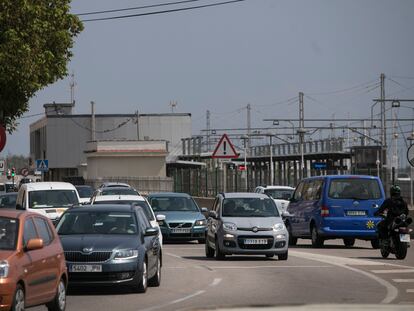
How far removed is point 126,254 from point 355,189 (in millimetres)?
14877

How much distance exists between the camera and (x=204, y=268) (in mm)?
23609

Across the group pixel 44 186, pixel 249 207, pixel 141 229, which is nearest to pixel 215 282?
pixel 141 229

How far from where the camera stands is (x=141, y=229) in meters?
18.7

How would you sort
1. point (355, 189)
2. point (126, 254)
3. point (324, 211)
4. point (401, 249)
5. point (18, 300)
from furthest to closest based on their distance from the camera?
1. point (355, 189)
2. point (324, 211)
3. point (401, 249)
4. point (126, 254)
5. point (18, 300)

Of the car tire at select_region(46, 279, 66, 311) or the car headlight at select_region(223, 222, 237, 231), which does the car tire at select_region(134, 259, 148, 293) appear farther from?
the car headlight at select_region(223, 222, 237, 231)

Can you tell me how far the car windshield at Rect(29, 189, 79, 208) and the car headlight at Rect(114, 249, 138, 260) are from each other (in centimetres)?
1439

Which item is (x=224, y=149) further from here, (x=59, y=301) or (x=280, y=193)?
(x=59, y=301)

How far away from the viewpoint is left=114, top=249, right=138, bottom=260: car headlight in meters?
17.5

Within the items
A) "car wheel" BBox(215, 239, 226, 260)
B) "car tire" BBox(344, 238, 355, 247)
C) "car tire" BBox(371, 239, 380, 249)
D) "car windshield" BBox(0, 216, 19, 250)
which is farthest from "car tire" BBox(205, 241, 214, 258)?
"car windshield" BBox(0, 216, 19, 250)

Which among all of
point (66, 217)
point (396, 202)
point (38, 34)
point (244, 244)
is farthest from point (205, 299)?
point (38, 34)

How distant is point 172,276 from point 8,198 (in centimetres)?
1907

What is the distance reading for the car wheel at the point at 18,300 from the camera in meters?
12.8

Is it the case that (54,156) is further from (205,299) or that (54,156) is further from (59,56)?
(205,299)

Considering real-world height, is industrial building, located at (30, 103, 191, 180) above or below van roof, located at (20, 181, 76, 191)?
above
